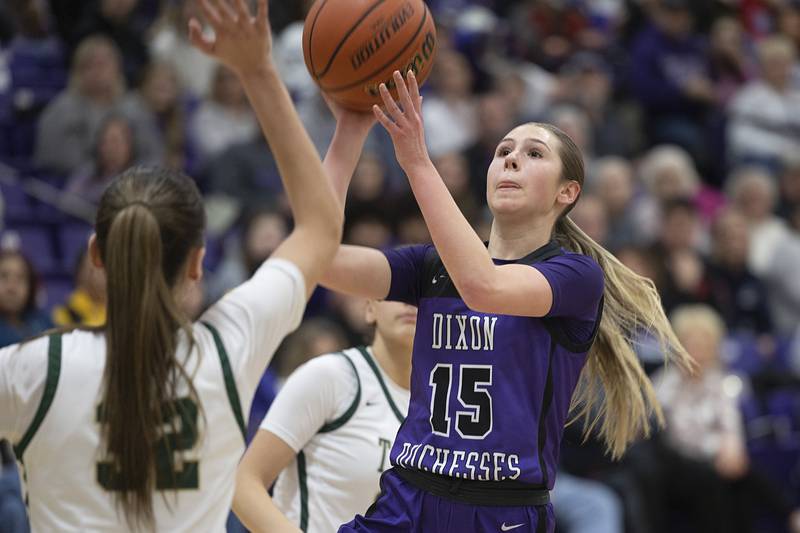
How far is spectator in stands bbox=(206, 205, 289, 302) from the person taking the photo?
786 centimetres

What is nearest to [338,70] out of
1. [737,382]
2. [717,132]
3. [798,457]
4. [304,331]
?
[304,331]

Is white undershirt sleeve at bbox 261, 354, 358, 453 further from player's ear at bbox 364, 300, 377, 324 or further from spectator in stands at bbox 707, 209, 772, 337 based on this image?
spectator in stands at bbox 707, 209, 772, 337

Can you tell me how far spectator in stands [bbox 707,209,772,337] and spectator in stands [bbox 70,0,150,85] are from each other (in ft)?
15.9

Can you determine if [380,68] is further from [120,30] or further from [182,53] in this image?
[182,53]

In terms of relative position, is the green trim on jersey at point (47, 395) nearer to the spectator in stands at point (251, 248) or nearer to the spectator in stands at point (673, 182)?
the spectator in stands at point (251, 248)

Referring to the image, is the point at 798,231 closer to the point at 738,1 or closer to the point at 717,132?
the point at 717,132

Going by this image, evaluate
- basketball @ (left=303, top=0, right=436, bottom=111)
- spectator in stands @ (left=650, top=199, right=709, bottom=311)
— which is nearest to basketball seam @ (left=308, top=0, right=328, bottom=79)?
basketball @ (left=303, top=0, right=436, bottom=111)

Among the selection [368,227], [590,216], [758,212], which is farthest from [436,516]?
[758,212]

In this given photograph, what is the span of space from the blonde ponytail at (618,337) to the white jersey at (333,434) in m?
0.66

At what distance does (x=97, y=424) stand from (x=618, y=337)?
1.61 metres

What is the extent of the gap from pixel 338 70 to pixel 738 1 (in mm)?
11270

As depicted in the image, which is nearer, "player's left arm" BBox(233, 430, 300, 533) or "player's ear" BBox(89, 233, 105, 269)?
"player's ear" BBox(89, 233, 105, 269)

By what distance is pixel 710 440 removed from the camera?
759 cm

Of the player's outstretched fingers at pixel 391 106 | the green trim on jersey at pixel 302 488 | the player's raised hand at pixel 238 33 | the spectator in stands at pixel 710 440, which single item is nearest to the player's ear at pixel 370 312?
the green trim on jersey at pixel 302 488
